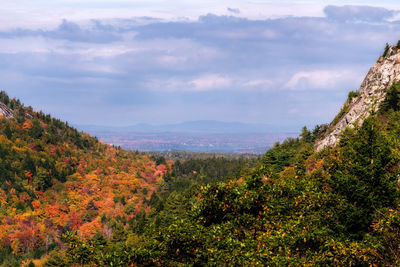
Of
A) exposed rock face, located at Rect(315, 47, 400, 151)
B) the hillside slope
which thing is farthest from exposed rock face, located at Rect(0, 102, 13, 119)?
exposed rock face, located at Rect(315, 47, 400, 151)

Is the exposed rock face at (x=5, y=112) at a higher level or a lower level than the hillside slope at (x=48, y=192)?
higher

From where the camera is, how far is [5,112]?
7397 inches

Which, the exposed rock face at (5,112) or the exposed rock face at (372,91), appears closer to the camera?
the exposed rock face at (372,91)

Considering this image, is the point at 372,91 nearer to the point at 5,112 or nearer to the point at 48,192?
the point at 48,192

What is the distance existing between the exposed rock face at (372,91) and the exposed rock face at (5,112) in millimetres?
169762

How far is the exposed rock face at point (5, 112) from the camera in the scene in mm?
184375

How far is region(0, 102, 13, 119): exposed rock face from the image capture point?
184m

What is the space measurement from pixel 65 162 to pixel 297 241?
188 m

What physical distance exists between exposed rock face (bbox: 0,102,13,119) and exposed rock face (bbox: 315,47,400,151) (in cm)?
16976

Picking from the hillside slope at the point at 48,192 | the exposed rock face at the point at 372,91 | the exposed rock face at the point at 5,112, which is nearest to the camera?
the exposed rock face at the point at 372,91

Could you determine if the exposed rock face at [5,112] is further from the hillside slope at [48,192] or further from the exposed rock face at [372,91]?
the exposed rock face at [372,91]

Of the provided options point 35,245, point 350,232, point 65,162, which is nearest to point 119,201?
point 65,162

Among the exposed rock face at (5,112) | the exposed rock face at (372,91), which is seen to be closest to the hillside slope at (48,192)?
the exposed rock face at (5,112)

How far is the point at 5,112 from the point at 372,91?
184 metres
